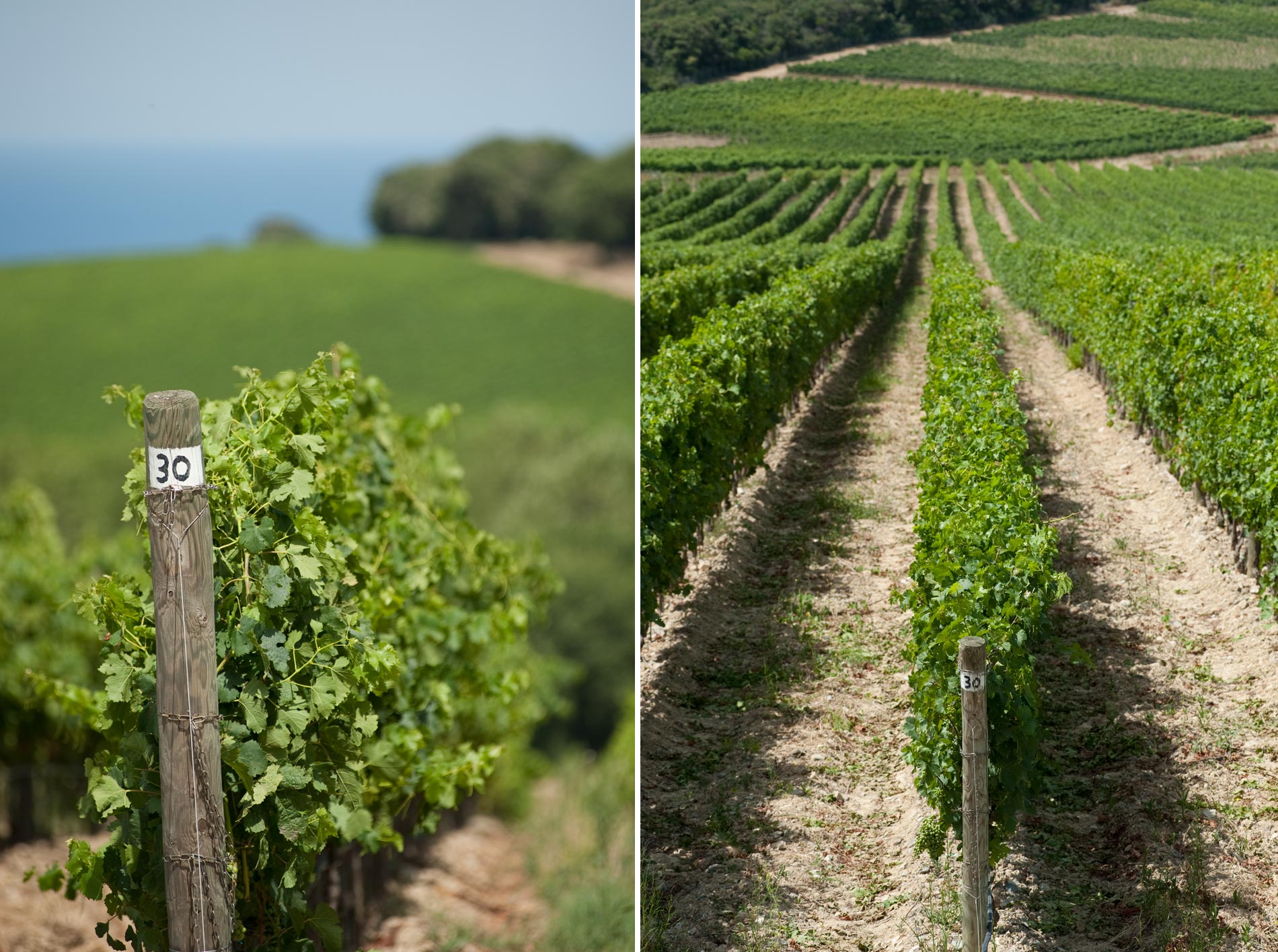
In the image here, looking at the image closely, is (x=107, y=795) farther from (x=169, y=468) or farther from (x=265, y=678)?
(x=169, y=468)

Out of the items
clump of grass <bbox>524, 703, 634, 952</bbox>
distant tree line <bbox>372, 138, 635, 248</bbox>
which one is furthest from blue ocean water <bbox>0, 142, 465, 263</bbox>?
clump of grass <bbox>524, 703, 634, 952</bbox>

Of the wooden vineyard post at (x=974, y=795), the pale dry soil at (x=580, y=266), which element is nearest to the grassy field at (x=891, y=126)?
the wooden vineyard post at (x=974, y=795)

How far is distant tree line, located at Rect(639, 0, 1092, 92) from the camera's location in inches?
253

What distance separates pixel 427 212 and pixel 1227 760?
230 ft

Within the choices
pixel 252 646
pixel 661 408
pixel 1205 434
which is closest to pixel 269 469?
pixel 252 646

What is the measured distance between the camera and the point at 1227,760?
179 inches

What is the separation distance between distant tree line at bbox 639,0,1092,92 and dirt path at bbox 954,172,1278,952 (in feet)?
9.16

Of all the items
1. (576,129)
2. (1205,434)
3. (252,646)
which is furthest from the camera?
(576,129)

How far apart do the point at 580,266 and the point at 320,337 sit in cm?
1413

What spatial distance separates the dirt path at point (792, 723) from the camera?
4020mm

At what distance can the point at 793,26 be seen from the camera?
688 centimetres

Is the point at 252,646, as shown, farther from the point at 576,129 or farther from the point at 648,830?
the point at 576,129

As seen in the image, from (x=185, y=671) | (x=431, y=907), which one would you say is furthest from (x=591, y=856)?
(x=185, y=671)

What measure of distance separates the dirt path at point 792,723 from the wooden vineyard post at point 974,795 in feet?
1.03
